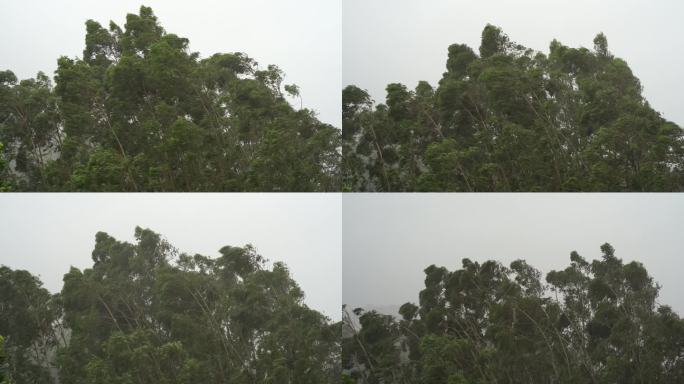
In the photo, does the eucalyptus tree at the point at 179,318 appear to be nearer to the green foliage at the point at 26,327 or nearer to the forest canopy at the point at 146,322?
the forest canopy at the point at 146,322

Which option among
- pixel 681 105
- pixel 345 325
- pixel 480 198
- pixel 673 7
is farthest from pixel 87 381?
pixel 673 7

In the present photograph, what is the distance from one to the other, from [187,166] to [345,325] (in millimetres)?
1661

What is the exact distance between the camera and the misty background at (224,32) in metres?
5.12

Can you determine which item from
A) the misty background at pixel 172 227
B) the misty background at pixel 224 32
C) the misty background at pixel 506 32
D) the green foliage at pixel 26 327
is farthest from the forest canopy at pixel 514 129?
the green foliage at pixel 26 327

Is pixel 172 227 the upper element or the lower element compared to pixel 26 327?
upper

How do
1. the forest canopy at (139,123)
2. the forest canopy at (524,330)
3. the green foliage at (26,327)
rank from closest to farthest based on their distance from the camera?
the forest canopy at (524,330)
the green foliage at (26,327)
the forest canopy at (139,123)

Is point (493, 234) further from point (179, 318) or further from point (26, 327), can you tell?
point (26, 327)

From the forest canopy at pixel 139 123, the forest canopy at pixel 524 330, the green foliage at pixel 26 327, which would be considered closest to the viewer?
the forest canopy at pixel 524 330

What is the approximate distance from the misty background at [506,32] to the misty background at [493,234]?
767mm

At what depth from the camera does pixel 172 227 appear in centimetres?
512

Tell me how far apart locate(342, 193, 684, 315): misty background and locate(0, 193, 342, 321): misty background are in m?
0.31

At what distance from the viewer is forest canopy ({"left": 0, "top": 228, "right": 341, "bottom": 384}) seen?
5.01m

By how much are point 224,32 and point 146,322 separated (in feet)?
7.06

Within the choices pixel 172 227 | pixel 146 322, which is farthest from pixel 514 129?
pixel 146 322
